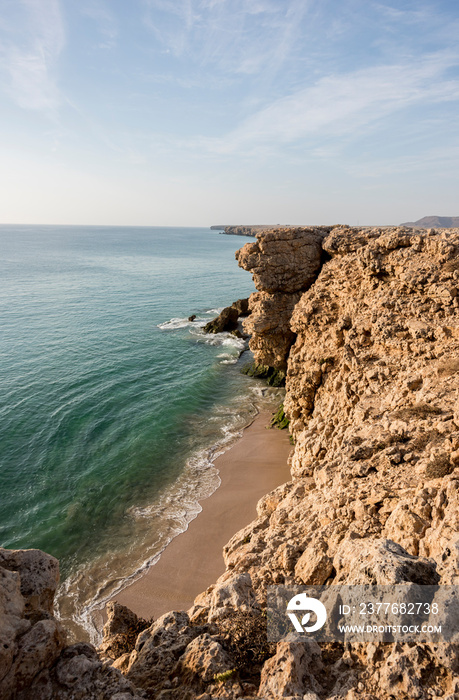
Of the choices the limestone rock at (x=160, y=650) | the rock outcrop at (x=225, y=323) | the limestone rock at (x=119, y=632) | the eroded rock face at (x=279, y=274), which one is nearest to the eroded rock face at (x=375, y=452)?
the limestone rock at (x=160, y=650)

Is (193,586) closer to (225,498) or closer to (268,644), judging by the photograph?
(225,498)

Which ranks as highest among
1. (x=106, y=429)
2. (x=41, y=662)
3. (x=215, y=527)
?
(x=41, y=662)

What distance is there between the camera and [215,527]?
1758 centimetres

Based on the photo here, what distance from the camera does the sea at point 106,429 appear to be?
1698 centimetres

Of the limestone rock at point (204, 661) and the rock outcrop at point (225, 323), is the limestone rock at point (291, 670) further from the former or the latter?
the rock outcrop at point (225, 323)

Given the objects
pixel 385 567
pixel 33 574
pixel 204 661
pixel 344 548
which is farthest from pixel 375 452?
pixel 33 574

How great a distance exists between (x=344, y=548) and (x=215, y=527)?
1138cm

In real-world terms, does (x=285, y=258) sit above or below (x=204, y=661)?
above

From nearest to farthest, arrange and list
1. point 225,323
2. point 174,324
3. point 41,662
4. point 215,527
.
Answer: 1. point 41,662
2. point 215,527
3. point 225,323
4. point 174,324

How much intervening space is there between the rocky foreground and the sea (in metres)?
7.78

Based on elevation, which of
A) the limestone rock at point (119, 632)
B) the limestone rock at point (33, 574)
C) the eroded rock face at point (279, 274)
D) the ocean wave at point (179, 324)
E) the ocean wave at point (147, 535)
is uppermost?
the eroded rock face at point (279, 274)

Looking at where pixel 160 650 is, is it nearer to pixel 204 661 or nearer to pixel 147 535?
pixel 204 661

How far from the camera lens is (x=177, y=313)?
5678 centimetres

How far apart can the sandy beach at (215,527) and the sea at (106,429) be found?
681mm
